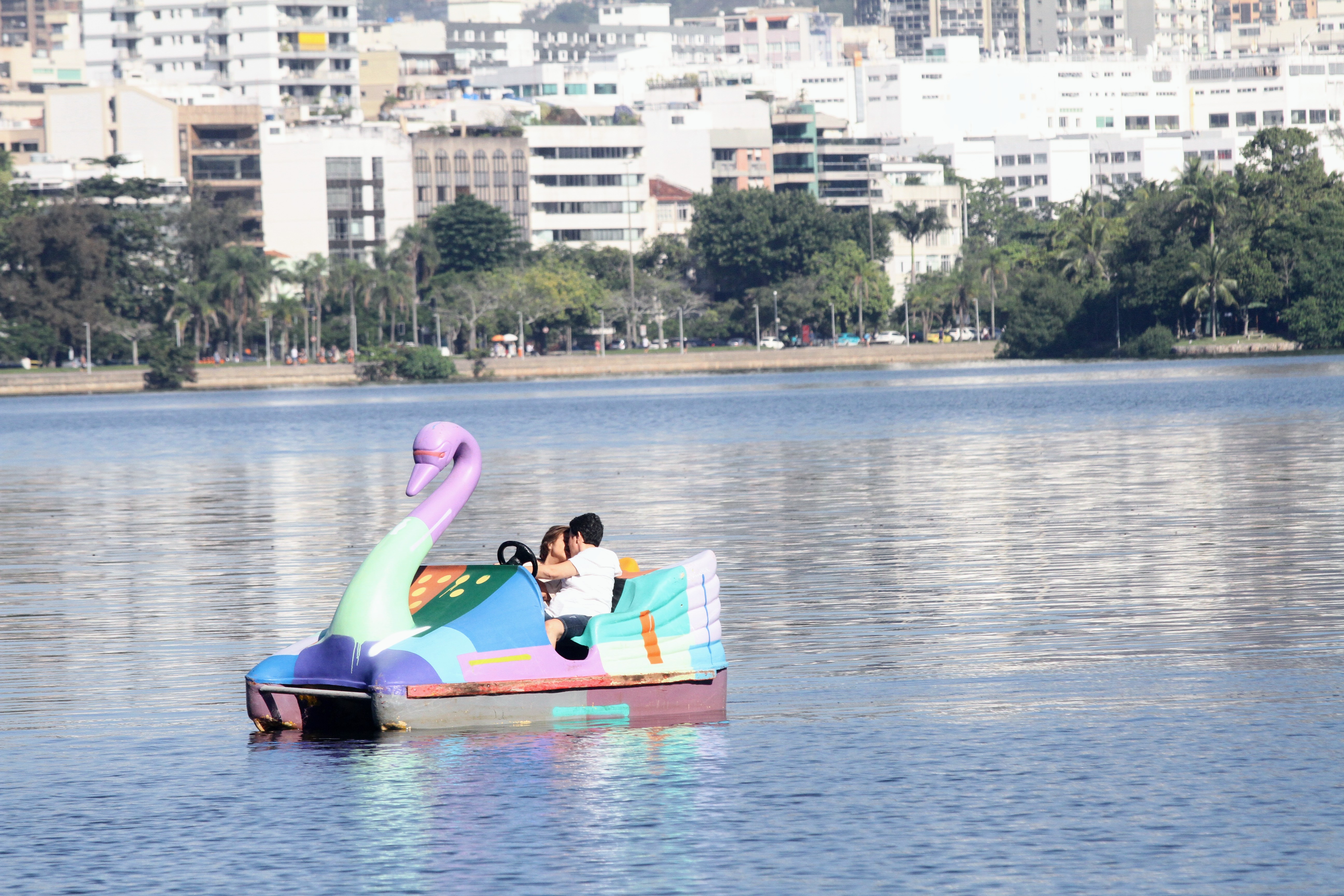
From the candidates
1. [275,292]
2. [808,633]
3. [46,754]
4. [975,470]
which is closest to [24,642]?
[46,754]

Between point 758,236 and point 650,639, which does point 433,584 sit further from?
point 758,236

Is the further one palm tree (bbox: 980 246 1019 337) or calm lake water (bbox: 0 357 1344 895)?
palm tree (bbox: 980 246 1019 337)

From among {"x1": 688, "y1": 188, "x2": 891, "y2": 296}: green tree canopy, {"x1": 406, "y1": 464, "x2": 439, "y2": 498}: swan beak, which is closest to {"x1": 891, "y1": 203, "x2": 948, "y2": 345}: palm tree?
{"x1": 688, "y1": 188, "x2": 891, "y2": 296}: green tree canopy

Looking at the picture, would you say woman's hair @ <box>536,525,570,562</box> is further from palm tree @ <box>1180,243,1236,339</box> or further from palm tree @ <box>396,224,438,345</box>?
palm tree @ <box>396,224,438,345</box>

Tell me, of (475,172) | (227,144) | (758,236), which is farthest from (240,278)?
(227,144)

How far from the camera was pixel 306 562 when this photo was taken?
2905cm

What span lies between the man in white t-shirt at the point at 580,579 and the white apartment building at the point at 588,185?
559 feet

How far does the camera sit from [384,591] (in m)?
15.4

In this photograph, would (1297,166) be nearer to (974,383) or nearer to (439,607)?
(974,383)

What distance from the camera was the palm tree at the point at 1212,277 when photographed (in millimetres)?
135000

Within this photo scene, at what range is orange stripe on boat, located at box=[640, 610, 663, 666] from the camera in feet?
52.4

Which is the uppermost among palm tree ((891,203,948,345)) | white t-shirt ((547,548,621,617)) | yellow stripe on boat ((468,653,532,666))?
palm tree ((891,203,948,345))

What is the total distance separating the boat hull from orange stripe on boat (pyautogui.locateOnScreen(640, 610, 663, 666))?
127 millimetres

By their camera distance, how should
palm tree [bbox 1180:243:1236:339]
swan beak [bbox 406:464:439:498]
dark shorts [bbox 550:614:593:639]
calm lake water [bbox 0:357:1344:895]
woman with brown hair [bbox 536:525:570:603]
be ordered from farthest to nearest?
palm tree [bbox 1180:243:1236:339] < woman with brown hair [bbox 536:525:570:603] < dark shorts [bbox 550:614:593:639] < swan beak [bbox 406:464:439:498] < calm lake water [bbox 0:357:1344:895]
